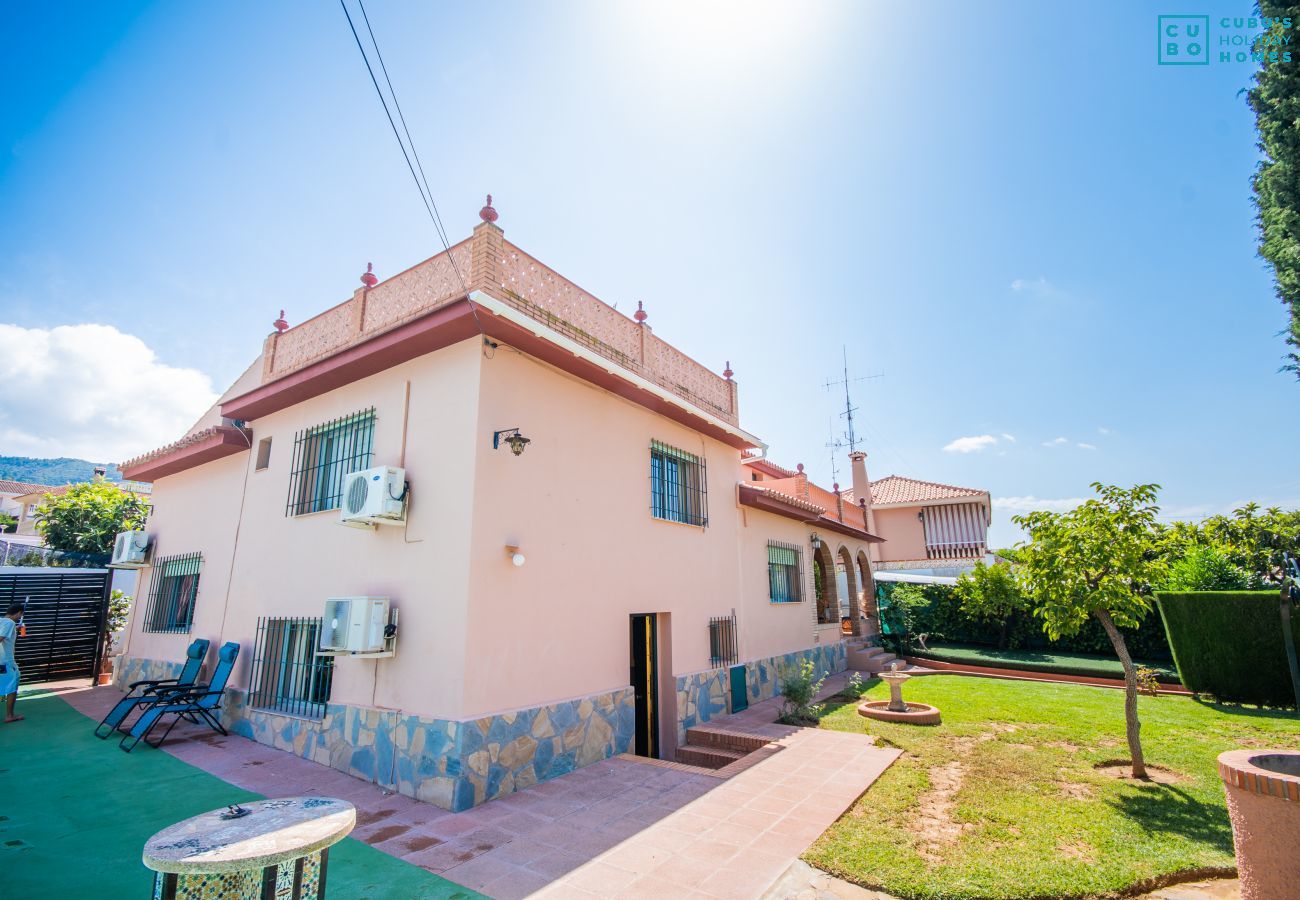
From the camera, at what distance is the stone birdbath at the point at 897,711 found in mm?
9180

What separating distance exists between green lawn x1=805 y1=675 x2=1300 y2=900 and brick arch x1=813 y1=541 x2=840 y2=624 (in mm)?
6438

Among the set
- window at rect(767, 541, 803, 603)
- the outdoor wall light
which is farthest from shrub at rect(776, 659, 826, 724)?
the outdoor wall light

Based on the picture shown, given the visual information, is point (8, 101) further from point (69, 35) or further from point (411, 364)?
point (411, 364)

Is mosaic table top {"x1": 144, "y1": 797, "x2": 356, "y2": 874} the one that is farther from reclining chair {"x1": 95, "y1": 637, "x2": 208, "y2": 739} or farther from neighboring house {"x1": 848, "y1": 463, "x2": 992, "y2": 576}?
neighboring house {"x1": 848, "y1": 463, "x2": 992, "y2": 576}

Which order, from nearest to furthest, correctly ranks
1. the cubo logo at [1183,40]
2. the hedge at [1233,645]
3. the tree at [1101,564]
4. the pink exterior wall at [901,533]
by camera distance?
1. the tree at [1101,564]
2. the cubo logo at [1183,40]
3. the hedge at [1233,645]
4. the pink exterior wall at [901,533]

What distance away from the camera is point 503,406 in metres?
6.89

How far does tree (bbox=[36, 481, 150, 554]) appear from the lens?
17875 mm

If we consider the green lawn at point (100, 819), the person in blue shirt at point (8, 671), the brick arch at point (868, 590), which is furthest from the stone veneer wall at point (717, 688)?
the person in blue shirt at point (8, 671)

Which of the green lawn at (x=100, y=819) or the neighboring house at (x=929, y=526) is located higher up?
the neighboring house at (x=929, y=526)

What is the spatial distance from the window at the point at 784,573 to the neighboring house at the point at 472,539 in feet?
5.21

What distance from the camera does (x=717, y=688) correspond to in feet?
33.5

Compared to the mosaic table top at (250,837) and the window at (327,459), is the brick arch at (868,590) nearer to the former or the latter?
the window at (327,459)

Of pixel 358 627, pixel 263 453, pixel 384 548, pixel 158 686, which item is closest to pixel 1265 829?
pixel 358 627

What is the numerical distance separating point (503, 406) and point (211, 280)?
4.33 meters
